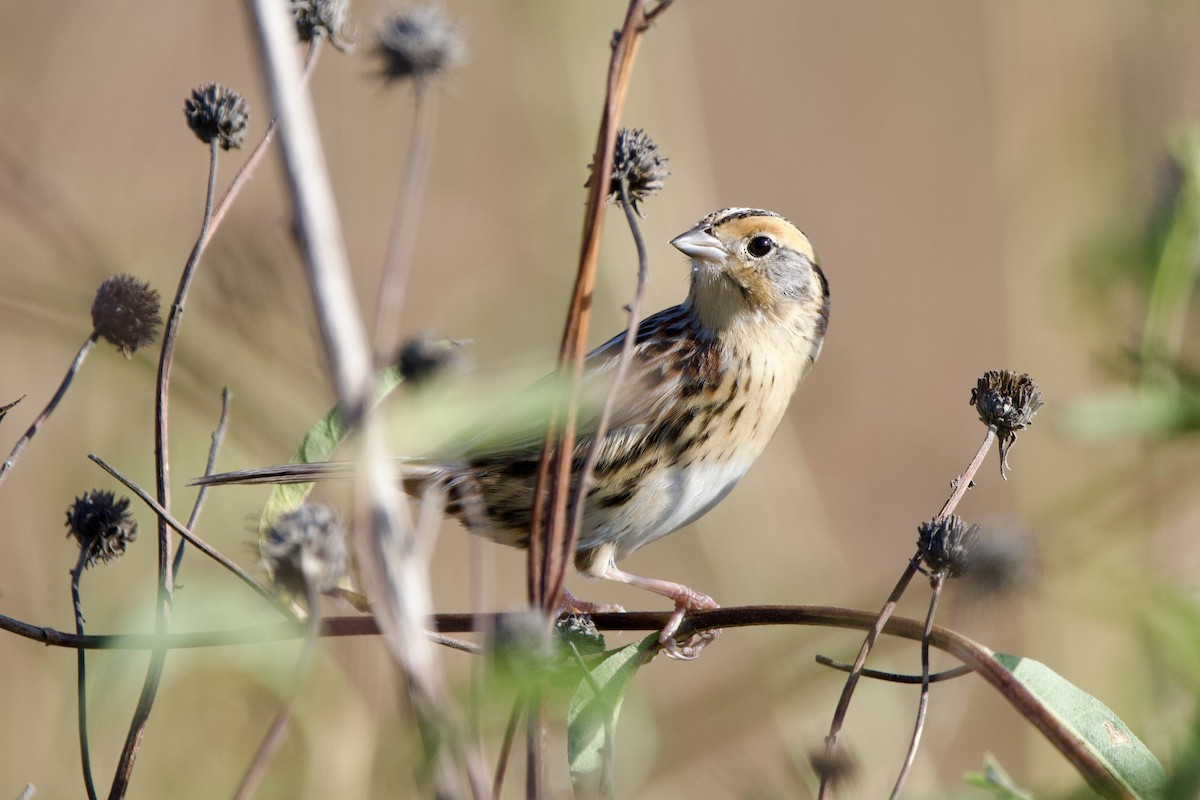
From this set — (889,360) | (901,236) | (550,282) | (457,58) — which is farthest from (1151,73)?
(901,236)

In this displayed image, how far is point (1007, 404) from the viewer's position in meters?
1.90

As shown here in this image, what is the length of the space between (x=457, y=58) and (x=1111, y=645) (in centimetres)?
300

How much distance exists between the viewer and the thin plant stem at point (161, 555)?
146 centimetres

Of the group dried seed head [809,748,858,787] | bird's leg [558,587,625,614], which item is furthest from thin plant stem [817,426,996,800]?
bird's leg [558,587,625,614]

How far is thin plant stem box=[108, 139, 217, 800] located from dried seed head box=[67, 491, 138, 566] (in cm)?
24

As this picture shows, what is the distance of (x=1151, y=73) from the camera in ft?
11.1

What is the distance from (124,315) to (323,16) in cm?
55

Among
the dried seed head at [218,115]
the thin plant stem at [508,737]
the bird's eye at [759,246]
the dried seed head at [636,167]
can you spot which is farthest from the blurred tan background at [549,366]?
the bird's eye at [759,246]

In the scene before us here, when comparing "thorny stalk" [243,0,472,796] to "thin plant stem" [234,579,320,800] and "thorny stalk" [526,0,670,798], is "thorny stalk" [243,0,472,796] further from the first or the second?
"thorny stalk" [526,0,670,798]

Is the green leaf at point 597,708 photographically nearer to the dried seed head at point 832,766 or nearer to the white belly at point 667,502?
the dried seed head at point 832,766

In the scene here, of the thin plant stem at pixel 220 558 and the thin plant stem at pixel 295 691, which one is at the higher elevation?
the thin plant stem at pixel 220 558

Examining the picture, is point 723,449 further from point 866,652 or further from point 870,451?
point 870,451

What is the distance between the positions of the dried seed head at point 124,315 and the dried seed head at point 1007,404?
4.13 ft

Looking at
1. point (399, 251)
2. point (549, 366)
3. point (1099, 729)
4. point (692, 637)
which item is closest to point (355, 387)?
point (399, 251)
